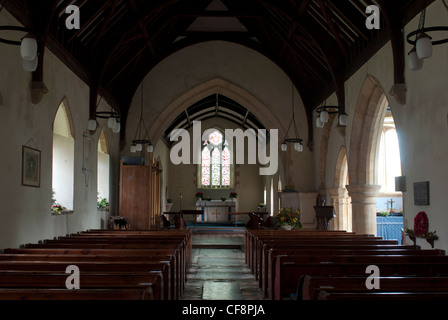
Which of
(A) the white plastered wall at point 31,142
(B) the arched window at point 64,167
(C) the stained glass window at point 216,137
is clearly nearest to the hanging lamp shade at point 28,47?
(A) the white plastered wall at point 31,142

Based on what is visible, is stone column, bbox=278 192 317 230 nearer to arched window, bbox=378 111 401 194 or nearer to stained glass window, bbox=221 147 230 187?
arched window, bbox=378 111 401 194

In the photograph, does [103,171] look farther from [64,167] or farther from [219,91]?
[219,91]

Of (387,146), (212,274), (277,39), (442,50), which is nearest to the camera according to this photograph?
(442,50)

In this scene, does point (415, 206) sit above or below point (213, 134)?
below

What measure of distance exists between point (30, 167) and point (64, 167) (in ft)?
6.29

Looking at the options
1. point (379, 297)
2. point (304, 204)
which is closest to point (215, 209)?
point (304, 204)

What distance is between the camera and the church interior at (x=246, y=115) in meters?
4.14

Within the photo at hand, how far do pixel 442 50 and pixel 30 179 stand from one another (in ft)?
17.6

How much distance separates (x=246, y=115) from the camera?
17.8 m

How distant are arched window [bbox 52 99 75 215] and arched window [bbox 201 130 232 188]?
44.6 feet

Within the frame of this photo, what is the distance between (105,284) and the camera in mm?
2986

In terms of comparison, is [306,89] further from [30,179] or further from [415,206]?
[30,179]

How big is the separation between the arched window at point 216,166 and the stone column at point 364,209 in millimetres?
12952

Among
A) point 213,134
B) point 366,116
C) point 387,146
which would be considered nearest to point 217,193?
point 213,134
